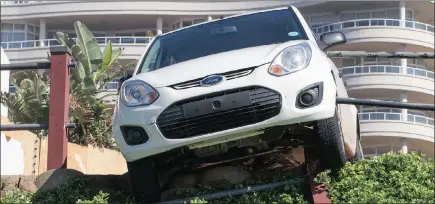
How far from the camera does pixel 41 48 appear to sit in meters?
45.3

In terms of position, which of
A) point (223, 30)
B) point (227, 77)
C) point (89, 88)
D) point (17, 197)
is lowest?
point (17, 197)

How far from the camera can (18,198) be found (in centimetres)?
639

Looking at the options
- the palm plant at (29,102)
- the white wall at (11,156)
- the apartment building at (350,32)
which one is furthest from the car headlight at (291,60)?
the apartment building at (350,32)

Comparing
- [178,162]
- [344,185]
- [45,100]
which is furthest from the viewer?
[45,100]

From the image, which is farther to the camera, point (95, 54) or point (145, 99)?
point (95, 54)

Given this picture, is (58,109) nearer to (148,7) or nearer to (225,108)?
(225,108)

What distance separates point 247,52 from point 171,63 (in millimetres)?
944

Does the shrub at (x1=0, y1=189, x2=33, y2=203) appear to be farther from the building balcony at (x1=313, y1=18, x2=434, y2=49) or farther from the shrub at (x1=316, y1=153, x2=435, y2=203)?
the building balcony at (x1=313, y1=18, x2=434, y2=49)

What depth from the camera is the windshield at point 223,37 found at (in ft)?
22.9

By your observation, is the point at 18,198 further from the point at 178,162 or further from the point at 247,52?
the point at 247,52

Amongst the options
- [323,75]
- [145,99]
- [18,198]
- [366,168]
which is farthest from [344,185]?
[18,198]

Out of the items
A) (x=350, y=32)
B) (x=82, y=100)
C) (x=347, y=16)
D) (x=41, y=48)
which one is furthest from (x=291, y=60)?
(x=41, y=48)

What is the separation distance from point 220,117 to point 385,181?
4.77ft

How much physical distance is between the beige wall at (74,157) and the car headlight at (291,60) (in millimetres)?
5750
